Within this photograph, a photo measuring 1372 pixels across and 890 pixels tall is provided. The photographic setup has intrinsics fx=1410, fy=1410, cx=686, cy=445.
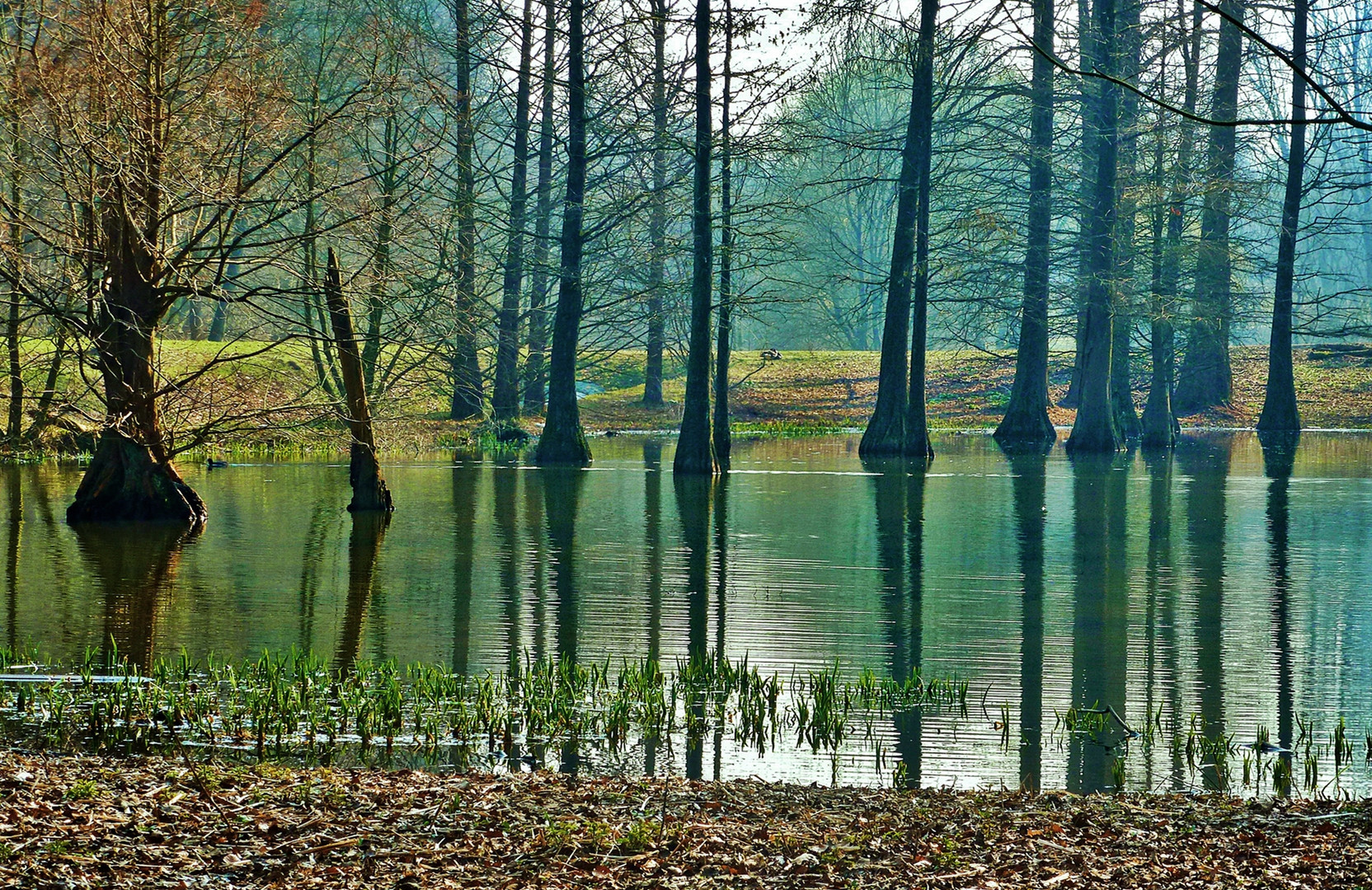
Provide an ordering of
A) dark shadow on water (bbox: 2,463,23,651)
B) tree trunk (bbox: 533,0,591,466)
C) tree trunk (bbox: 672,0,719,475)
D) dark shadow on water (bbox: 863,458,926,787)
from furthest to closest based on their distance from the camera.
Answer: tree trunk (bbox: 533,0,591,466)
tree trunk (bbox: 672,0,719,475)
dark shadow on water (bbox: 2,463,23,651)
dark shadow on water (bbox: 863,458,926,787)

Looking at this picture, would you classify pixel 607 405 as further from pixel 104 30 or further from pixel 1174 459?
pixel 104 30

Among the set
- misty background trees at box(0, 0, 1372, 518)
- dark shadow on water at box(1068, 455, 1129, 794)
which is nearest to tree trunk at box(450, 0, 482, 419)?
misty background trees at box(0, 0, 1372, 518)

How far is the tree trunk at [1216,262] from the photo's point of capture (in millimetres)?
32250

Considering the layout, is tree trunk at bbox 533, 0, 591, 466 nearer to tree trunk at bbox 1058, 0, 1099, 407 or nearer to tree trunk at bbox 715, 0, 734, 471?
tree trunk at bbox 715, 0, 734, 471

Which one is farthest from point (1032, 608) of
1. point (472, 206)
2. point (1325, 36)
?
point (1325, 36)

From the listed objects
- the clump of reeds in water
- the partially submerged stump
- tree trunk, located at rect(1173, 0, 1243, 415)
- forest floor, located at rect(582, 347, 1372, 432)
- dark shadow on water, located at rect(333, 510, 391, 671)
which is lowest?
the clump of reeds in water

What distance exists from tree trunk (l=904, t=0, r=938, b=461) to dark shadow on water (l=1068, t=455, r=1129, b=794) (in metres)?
6.87

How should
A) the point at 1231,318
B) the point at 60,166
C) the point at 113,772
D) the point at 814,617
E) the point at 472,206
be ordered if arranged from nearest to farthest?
the point at 113,772 → the point at 814,617 → the point at 60,166 → the point at 472,206 → the point at 1231,318

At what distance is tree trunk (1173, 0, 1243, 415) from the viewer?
106 ft

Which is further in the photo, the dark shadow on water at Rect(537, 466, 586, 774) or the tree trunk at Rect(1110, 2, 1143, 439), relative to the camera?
the tree trunk at Rect(1110, 2, 1143, 439)

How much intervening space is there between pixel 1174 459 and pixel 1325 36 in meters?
8.87

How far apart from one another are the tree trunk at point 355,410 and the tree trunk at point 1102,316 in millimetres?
17419

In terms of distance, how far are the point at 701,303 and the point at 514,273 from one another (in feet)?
27.0

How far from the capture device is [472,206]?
24047 millimetres
